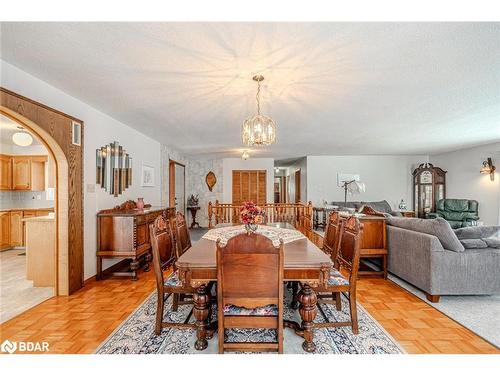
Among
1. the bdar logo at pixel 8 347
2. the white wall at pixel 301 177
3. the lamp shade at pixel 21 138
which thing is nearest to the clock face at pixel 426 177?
the white wall at pixel 301 177

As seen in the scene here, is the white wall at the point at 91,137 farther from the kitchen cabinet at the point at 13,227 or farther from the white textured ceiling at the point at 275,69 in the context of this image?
the kitchen cabinet at the point at 13,227

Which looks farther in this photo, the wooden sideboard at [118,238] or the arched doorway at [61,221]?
the wooden sideboard at [118,238]

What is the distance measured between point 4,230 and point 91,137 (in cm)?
365

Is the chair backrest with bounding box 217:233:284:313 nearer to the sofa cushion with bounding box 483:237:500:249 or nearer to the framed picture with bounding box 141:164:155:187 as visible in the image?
the sofa cushion with bounding box 483:237:500:249

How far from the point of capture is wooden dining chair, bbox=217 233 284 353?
1.51 meters

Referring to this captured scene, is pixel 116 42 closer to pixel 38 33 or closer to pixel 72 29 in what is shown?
pixel 72 29

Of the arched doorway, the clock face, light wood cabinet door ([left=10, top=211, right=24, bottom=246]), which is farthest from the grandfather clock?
light wood cabinet door ([left=10, top=211, right=24, bottom=246])

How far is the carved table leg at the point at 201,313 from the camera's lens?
5.98ft

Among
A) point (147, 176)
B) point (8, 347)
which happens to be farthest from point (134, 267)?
point (147, 176)

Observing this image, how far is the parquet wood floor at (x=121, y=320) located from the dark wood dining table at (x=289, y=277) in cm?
81

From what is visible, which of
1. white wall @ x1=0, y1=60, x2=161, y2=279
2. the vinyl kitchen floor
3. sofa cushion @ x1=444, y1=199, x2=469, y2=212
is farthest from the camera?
sofa cushion @ x1=444, y1=199, x2=469, y2=212

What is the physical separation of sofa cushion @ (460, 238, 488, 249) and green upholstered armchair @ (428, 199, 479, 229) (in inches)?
165

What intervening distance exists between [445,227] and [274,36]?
260 centimetres

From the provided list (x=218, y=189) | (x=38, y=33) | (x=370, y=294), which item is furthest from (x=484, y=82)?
(x=218, y=189)
